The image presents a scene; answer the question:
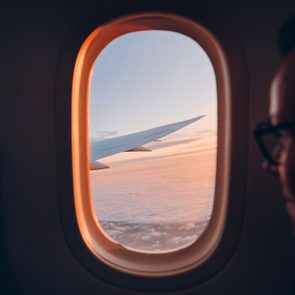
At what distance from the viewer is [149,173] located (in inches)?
55.4

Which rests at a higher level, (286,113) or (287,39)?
(287,39)

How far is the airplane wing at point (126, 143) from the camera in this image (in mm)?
1380

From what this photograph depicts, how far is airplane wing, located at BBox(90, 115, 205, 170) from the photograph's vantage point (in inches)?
54.3

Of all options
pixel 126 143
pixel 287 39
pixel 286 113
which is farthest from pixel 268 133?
pixel 126 143

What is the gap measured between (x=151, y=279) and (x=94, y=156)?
1.80ft

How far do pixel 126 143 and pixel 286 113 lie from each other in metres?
0.81

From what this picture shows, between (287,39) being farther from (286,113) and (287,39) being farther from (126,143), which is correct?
(126,143)

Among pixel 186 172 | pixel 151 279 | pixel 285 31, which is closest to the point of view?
pixel 285 31

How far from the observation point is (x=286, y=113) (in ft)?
2.30

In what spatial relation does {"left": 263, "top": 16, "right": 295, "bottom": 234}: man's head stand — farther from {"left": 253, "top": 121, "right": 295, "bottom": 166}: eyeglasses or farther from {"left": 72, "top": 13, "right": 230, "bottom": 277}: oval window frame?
{"left": 72, "top": 13, "right": 230, "bottom": 277}: oval window frame

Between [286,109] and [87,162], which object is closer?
[286,109]

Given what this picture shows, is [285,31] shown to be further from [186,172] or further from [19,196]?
[19,196]

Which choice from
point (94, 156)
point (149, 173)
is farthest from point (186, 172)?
point (94, 156)

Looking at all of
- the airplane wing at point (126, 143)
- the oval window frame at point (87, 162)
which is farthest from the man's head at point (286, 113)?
the airplane wing at point (126, 143)
